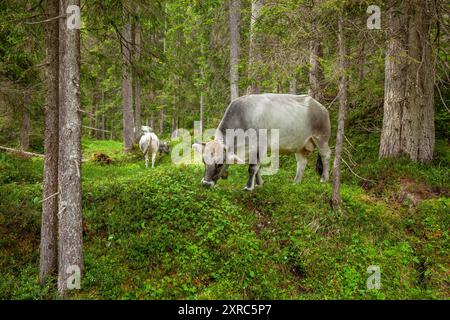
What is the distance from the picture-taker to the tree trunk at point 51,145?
6.33 m

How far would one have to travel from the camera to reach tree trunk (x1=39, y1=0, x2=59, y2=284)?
20.8ft

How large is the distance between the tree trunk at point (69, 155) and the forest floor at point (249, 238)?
55cm

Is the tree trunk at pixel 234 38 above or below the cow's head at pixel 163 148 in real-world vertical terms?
above

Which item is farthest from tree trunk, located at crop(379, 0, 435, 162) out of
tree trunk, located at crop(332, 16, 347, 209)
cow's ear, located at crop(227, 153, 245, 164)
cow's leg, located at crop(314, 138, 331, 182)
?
cow's ear, located at crop(227, 153, 245, 164)

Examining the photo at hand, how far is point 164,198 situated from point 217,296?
3.15 m

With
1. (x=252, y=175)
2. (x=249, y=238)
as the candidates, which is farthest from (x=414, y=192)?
(x=249, y=238)

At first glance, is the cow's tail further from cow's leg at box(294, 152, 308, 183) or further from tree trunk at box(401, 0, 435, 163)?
tree trunk at box(401, 0, 435, 163)

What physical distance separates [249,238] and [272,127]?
3349 mm

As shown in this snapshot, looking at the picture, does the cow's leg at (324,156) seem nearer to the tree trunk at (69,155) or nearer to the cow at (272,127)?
the cow at (272,127)

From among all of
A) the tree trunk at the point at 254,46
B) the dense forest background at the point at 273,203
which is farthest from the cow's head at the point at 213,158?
the tree trunk at the point at 254,46

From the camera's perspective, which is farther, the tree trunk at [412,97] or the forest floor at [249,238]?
the tree trunk at [412,97]

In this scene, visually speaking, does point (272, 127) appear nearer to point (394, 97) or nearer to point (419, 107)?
point (394, 97)

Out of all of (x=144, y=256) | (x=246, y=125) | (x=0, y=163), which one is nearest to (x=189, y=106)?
(x=0, y=163)

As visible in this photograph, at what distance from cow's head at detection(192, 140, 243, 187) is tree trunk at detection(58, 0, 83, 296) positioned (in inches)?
126
